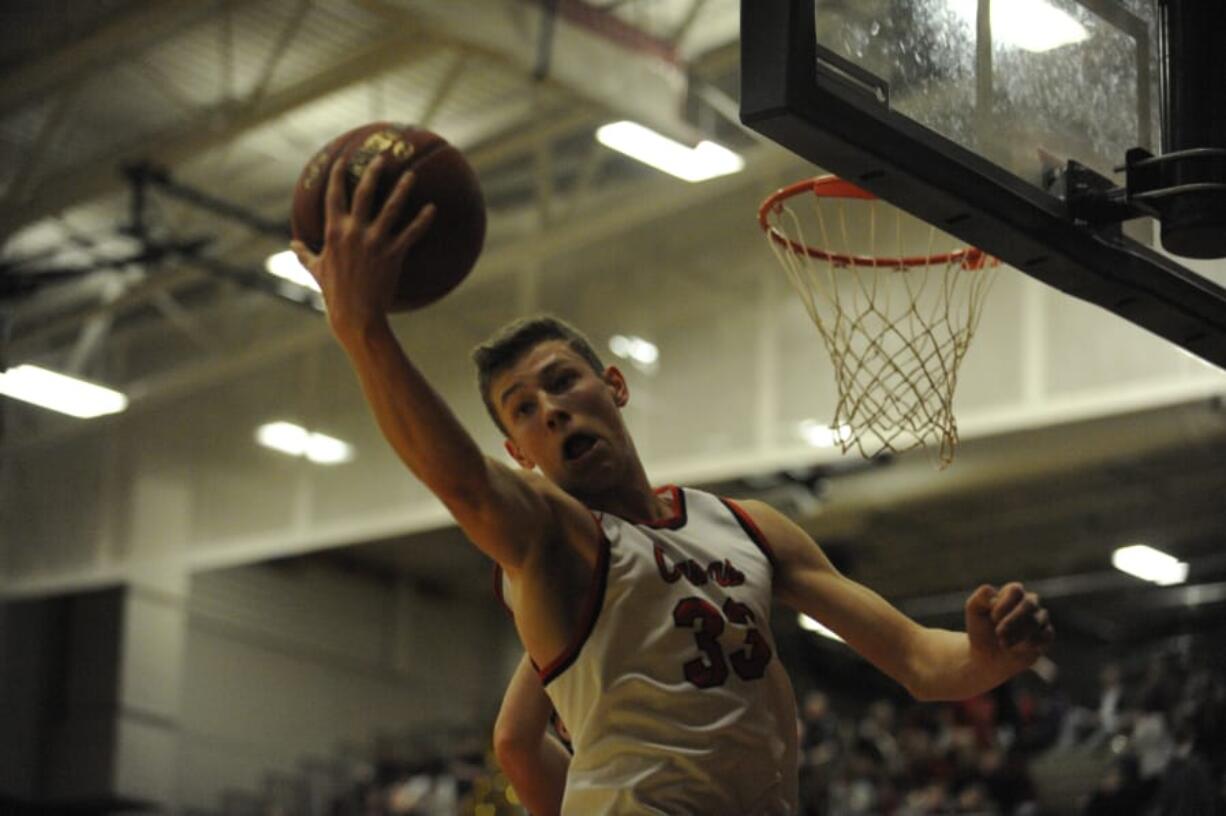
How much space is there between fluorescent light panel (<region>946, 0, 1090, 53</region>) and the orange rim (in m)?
0.51

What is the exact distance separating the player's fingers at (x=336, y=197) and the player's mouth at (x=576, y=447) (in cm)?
76

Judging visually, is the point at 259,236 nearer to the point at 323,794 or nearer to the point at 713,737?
the point at 323,794

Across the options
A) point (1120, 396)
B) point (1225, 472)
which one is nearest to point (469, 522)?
point (1120, 396)

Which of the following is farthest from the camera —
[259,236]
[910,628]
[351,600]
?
[351,600]

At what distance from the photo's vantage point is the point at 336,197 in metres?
3.30

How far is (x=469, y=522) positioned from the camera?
11.4 ft

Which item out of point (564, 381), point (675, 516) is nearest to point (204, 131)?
point (564, 381)

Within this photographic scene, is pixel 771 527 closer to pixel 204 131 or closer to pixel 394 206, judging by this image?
pixel 394 206

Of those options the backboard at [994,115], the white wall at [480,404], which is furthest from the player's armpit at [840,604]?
the white wall at [480,404]

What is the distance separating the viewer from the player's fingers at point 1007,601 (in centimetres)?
361

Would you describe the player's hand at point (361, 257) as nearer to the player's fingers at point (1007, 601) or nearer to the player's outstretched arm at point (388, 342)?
the player's outstretched arm at point (388, 342)

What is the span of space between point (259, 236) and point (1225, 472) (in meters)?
9.05

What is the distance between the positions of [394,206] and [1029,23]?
1913mm

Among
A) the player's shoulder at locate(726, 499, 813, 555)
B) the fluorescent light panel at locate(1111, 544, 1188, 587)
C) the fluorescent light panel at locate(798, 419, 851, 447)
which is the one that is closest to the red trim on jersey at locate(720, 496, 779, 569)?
the player's shoulder at locate(726, 499, 813, 555)
